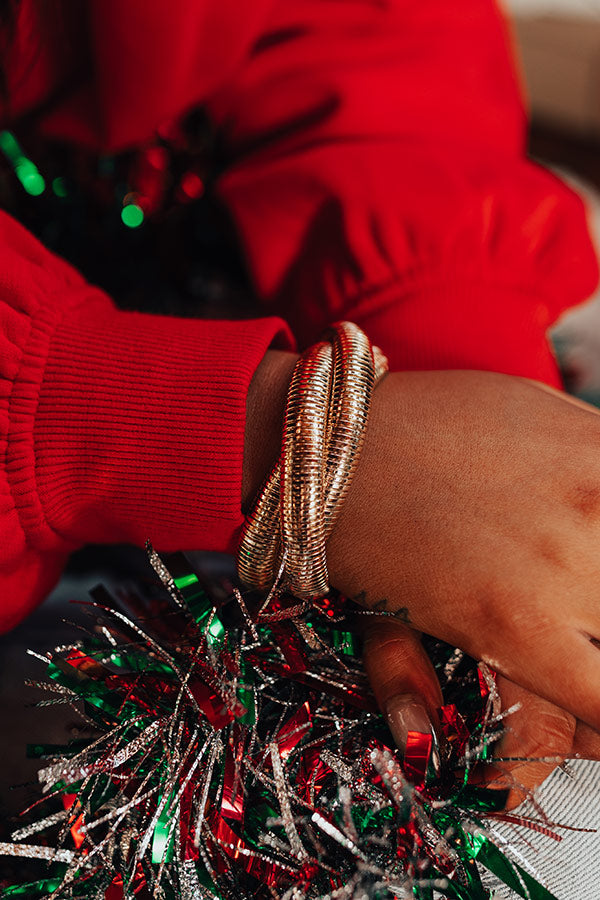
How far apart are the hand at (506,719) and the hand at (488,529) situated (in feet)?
0.05

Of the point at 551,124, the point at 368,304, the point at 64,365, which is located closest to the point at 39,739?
the point at 64,365

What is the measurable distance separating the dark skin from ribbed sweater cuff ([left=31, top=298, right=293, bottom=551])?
2cm

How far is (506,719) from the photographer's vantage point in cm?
36

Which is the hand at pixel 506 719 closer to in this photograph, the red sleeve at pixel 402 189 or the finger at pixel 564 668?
the finger at pixel 564 668

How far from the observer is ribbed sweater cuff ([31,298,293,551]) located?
0.39 m

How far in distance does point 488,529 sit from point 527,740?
108 mm

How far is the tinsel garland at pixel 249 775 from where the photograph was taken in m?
0.32

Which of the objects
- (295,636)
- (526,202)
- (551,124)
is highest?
(526,202)

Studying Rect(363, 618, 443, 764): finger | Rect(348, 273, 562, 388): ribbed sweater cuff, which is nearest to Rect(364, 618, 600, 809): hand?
Rect(363, 618, 443, 764): finger

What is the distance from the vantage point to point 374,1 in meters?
0.62

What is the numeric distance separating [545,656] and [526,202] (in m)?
0.37

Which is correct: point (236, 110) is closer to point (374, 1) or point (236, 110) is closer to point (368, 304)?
point (374, 1)

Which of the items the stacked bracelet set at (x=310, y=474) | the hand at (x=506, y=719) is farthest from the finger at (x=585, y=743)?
the stacked bracelet set at (x=310, y=474)

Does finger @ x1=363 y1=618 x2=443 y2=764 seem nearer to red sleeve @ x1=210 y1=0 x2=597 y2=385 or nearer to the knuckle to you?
the knuckle
